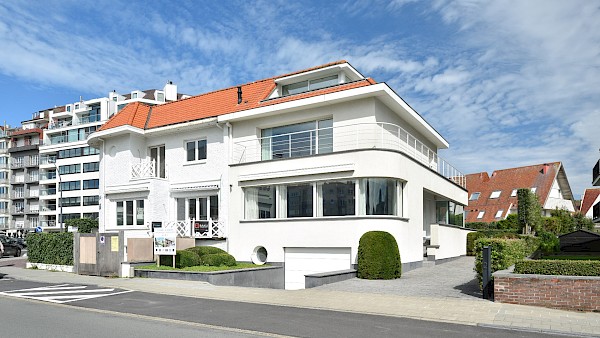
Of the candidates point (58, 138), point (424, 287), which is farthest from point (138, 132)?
point (58, 138)

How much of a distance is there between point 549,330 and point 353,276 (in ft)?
30.0

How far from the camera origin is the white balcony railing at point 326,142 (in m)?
20.9

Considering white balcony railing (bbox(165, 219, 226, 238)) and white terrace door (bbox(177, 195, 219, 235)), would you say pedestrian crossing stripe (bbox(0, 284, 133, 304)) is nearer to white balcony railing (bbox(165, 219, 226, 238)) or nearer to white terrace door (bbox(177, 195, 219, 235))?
white balcony railing (bbox(165, 219, 226, 238))

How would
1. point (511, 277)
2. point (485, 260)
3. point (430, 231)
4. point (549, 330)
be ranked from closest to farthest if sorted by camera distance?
point (549, 330)
point (511, 277)
point (485, 260)
point (430, 231)

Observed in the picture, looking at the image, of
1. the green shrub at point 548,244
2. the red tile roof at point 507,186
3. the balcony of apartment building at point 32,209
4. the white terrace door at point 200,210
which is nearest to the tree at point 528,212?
the red tile roof at point 507,186

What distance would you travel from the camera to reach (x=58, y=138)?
84.5 m

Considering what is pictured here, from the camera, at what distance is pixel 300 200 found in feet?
71.4

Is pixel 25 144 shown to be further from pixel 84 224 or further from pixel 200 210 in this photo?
pixel 200 210

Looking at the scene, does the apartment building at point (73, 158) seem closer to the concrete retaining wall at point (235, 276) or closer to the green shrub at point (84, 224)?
the green shrub at point (84, 224)

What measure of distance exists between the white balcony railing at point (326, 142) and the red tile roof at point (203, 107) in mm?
1703

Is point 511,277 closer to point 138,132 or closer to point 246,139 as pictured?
point 246,139

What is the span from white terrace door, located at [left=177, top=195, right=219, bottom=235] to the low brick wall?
1479cm

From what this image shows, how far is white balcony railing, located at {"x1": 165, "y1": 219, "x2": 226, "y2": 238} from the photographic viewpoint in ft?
78.3

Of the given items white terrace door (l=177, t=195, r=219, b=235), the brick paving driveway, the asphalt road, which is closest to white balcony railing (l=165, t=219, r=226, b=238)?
white terrace door (l=177, t=195, r=219, b=235)
